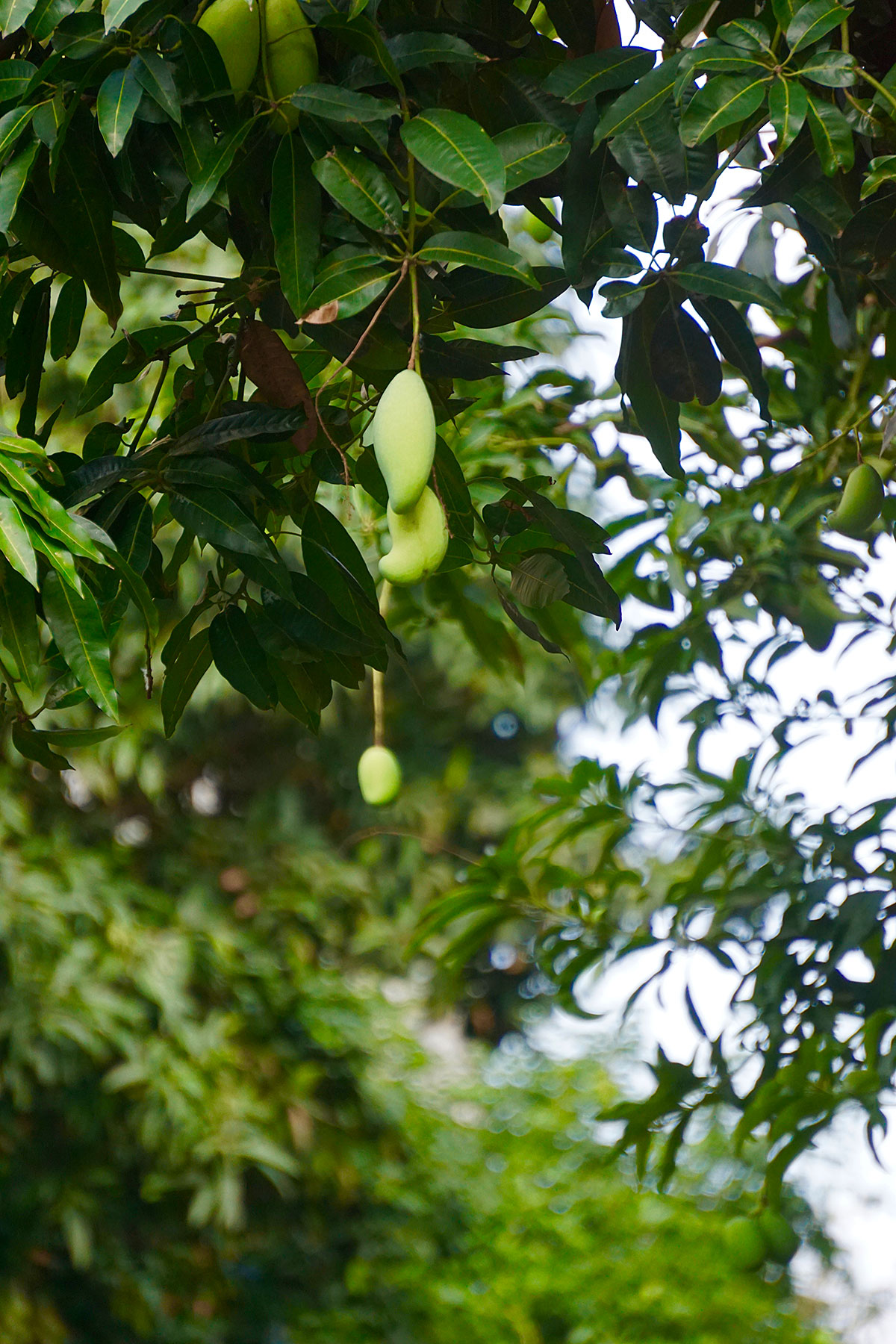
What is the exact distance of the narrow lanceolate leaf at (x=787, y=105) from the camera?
1.42 ft

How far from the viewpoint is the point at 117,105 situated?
45 cm

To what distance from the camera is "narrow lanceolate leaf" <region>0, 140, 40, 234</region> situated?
465 millimetres

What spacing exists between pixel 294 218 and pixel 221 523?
0.40 feet

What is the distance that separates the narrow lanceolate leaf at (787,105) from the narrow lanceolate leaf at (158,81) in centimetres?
→ 22

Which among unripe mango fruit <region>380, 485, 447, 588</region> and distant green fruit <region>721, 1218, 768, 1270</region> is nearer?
unripe mango fruit <region>380, 485, 447, 588</region>

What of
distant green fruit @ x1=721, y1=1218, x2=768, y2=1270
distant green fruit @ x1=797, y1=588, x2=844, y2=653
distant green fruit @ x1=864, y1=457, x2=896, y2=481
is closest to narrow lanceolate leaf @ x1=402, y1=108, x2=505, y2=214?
distant green fruit @ x1=864, y1=457, x2=896, y2=481

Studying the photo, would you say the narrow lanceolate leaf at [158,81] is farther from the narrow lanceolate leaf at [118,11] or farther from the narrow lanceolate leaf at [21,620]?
the narrow lanceolate leaf at [21,620]

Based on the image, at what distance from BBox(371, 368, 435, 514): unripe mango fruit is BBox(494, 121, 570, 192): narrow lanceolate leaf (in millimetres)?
111

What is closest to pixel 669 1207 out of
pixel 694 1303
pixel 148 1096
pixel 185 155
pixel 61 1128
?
pixel 694 1303

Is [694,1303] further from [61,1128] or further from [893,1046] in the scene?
[893,1046]

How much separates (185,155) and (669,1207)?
229 centimetres

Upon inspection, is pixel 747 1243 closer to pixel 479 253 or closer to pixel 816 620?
pixel 816 620

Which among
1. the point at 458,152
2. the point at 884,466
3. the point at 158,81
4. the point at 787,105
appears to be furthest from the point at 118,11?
the point at 884,466

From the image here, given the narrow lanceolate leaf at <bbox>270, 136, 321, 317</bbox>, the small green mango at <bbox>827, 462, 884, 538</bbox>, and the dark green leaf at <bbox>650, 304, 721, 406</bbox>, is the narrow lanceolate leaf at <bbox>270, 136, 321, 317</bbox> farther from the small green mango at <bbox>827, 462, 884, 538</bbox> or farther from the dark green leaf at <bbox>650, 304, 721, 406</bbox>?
the small green mango at <bbox>827, 462, 884, 538</bbox>
